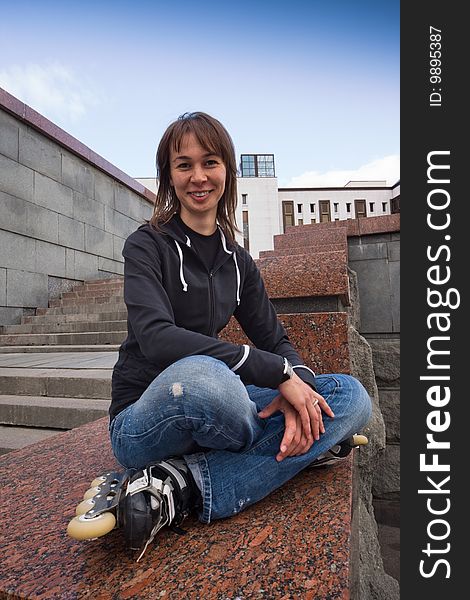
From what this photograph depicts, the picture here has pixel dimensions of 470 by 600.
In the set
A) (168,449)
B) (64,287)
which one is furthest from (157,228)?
(64,287)

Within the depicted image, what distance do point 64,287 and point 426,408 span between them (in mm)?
8483

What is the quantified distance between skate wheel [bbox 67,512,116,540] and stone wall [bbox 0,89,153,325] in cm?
727

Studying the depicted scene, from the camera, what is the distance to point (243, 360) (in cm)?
136

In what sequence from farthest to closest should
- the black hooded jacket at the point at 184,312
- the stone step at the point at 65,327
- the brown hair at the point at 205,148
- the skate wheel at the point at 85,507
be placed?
the stone step at the point at 65,327, the brown hair at the point at 205,148, the black hooded jacket at the point at 184,312, the skate wheel at the point at 85,507

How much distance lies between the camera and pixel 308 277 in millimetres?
2693

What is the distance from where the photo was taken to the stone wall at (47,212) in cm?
768

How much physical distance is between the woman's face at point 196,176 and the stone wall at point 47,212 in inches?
271

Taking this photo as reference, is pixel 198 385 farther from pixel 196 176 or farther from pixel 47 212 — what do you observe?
pixel 47 212

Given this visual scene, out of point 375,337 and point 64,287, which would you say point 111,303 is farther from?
point 375,337

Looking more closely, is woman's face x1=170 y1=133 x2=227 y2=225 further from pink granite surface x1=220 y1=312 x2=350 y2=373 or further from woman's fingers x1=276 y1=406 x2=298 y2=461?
pink granite surface x1=220 y1=312 x2=350 y2=373

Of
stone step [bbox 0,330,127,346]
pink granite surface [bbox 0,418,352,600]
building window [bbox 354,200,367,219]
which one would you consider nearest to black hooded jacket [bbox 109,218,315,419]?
pink granite surface [bbox 0,418,352,600]

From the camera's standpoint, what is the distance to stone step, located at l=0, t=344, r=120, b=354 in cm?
591

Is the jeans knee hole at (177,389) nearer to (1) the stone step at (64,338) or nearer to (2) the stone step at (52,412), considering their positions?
(2) the stone step at (52,412)

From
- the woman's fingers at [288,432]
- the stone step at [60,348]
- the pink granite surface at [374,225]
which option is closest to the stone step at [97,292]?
the stone step at [60,348]
